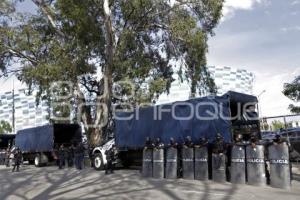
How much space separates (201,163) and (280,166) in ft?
10.6

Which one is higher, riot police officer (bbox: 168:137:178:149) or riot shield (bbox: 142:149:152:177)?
riot police officer (bbox: 168:137:178:149)

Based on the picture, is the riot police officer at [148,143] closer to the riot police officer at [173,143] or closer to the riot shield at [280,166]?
the riot police officer at [173,143]

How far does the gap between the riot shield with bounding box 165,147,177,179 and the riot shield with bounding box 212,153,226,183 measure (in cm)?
186

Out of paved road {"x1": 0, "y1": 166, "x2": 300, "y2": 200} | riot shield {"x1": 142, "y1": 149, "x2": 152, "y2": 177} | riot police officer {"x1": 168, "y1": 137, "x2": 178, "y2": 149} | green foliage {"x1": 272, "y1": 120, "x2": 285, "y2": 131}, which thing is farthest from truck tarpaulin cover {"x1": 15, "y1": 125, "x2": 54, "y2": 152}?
green foliage {"x1": 272, "y1": 120, "x2": 285, "y2": 131}

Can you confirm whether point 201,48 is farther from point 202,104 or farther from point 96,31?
point 202,104

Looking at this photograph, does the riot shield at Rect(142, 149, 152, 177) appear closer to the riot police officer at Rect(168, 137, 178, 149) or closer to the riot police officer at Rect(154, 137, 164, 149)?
the riot police officer at Rect(154, 137, 164, 149)

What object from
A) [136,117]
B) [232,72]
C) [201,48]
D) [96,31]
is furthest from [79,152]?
[232,72]

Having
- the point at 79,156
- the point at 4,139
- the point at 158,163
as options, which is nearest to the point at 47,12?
the point at 79,156

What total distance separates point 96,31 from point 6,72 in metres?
8.00

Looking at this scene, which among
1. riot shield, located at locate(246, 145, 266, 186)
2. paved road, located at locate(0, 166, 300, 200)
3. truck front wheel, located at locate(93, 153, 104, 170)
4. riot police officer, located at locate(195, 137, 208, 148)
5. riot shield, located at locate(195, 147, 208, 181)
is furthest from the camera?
truck front wheel, located at locate(93, 153, 104, 170)

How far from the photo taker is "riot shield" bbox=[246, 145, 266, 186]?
1370cm

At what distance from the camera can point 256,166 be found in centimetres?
1380

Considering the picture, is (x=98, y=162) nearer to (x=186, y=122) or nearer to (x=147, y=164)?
(x=147, y=164)

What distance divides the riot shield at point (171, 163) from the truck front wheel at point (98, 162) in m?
5.66
